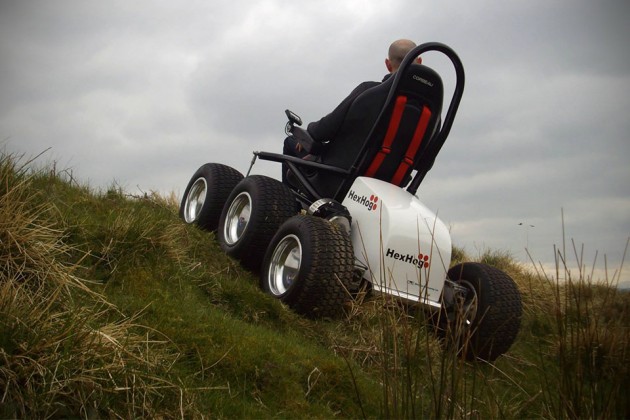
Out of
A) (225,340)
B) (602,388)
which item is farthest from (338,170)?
(602,388)

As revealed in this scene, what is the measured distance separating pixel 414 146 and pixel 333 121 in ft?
2.20

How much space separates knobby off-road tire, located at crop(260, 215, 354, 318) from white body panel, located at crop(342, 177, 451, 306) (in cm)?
21

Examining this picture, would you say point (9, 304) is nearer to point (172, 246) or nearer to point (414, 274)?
point (172, 246)

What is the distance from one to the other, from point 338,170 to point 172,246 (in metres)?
1.51

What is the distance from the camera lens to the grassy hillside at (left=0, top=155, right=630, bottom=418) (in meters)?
2.20

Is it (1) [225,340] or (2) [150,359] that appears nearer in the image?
(2) [150,359]

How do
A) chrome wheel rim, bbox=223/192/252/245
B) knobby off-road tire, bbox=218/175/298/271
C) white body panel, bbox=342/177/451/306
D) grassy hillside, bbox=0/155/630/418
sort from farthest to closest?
Answer: chrome wheel rim, bbox=223/192/252/245, knobby off-road tire, bbox=218/175/298/271, white body panel, bbox=342/177/451/306, grassy hillside, bbox=0/155/630/418

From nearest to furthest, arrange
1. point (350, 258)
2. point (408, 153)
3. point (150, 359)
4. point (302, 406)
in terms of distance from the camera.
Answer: point (150, 359) < point (302, 406) < point (350, 258) < point (408, 153)

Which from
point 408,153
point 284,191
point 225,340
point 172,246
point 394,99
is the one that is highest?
point 394,99

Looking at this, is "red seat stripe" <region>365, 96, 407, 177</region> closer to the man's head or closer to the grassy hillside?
the man's head

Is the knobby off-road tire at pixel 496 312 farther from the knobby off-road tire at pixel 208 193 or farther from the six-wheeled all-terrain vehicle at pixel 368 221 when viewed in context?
the knobby off-road tire at pixel 208 193

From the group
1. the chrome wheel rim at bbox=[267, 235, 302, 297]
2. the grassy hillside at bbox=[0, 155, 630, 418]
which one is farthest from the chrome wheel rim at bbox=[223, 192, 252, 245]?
the chrome wheel rim at bbox=[267, 235, 302, 297]

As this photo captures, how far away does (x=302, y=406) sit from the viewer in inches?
126

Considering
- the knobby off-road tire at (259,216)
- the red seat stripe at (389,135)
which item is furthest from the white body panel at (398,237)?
the knobby off-road tire at (259,216)
